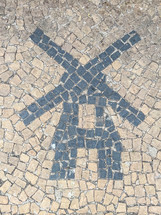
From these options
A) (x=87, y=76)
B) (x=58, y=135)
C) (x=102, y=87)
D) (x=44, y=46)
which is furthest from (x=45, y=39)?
(x=58, y=135)

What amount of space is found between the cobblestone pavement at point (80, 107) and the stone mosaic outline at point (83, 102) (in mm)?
17

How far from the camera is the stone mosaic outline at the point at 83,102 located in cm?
546

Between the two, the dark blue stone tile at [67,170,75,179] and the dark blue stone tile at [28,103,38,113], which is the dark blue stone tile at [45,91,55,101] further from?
the dark blue stone tile at [67,170,75,179]

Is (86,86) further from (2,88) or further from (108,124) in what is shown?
(2,88)

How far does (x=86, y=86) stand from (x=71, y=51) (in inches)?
27.9

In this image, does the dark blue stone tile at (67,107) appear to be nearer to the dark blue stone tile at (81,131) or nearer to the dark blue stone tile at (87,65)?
the dark blue stone tile at (81,131)

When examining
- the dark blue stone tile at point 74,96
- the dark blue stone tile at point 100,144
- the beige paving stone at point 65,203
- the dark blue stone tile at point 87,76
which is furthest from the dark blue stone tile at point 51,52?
the beige paving stone at point 65,203

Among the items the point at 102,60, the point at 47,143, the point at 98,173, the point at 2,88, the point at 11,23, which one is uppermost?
the point at 11,23

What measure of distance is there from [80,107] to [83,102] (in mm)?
105

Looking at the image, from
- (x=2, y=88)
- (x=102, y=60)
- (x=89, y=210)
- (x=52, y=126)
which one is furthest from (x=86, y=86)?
(x=89, y=210)

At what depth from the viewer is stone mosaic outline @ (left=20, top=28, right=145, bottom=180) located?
17.9ft

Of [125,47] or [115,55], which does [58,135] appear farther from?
[125,47]

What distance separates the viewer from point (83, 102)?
5645 mm

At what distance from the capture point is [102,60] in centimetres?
577
